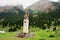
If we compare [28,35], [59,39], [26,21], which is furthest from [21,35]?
[59,39]

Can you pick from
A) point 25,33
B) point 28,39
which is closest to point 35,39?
point 28,39

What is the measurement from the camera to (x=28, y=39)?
143 ft

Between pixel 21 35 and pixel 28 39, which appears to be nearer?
pixel 28 39

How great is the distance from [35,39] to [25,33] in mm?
8977

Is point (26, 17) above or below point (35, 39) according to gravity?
above

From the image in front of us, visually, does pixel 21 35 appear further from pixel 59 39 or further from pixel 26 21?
pixel 59 39

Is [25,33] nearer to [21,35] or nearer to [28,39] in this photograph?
[21,35]

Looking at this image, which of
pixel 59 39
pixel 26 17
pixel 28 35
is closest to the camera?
pixel 59 39

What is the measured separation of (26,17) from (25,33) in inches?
196

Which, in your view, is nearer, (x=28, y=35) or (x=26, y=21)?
(x=28, y=35)

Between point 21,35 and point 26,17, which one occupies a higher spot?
point 26,17

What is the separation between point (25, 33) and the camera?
51.4m

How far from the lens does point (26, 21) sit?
53250 mm

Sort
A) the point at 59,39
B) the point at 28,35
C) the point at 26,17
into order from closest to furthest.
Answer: the point at 59,39 → the point at 28,35 → the point at 26,17
